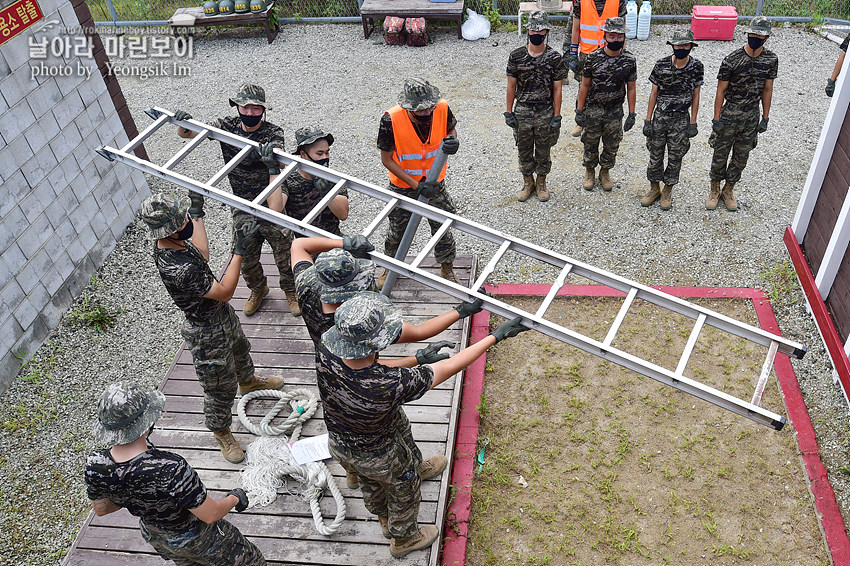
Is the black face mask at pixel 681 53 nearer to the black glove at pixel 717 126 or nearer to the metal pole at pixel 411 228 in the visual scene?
the black glove at pixel 717 126

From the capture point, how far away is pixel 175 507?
3271 mm

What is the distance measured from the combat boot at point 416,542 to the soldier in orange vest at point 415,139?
2743 mm

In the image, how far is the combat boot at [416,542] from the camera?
421cm

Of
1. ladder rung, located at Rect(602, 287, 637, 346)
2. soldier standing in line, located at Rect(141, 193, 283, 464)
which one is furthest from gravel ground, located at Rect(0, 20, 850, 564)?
ladder rung, located at Rect(602, 287, 637, 346)

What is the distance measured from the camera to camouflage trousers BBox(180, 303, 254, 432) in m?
4.64

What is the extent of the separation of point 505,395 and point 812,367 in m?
2.71

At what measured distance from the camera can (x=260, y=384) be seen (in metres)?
Answer: 5.43

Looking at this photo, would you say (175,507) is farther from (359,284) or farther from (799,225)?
(799,225)

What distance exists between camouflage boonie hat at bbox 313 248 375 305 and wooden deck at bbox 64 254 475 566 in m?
1.83

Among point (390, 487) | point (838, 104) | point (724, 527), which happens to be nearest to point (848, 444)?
point (724, 527)

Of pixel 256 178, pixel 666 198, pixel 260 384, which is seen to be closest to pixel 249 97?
pixel 256 178

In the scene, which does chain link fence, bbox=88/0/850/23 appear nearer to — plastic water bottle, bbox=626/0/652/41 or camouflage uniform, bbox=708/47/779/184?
plastic water bottle, bbox=626/0/652/41

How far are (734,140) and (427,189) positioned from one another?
3769 millimetres

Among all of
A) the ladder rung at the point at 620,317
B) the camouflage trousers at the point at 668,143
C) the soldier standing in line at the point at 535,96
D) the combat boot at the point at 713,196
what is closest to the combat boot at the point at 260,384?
the ladder rung at the point at 620,317
